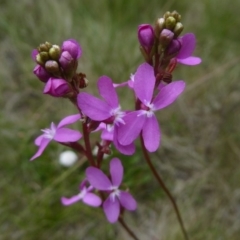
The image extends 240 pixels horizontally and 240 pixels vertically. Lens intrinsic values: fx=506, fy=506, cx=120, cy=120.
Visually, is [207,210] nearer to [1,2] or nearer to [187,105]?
[187,105]

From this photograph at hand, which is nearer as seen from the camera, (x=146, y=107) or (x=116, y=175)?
(x=146, y=107)

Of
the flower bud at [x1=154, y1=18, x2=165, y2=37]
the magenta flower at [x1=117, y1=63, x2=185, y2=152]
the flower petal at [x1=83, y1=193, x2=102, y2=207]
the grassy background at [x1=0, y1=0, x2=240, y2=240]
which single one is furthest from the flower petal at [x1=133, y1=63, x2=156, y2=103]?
the grassy background at [x1=0, y1=0, x2=240, y2=240]

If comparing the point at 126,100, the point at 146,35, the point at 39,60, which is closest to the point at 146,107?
the point at 146,35

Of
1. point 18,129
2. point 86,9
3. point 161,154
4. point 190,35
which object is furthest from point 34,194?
point 190,35

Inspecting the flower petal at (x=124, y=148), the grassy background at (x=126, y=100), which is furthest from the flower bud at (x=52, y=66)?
the grassy background at (x=126, y=100)

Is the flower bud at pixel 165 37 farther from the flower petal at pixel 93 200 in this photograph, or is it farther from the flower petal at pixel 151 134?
the flower petal at pixel 93 200

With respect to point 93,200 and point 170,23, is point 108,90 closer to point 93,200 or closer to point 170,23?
point 170,23
